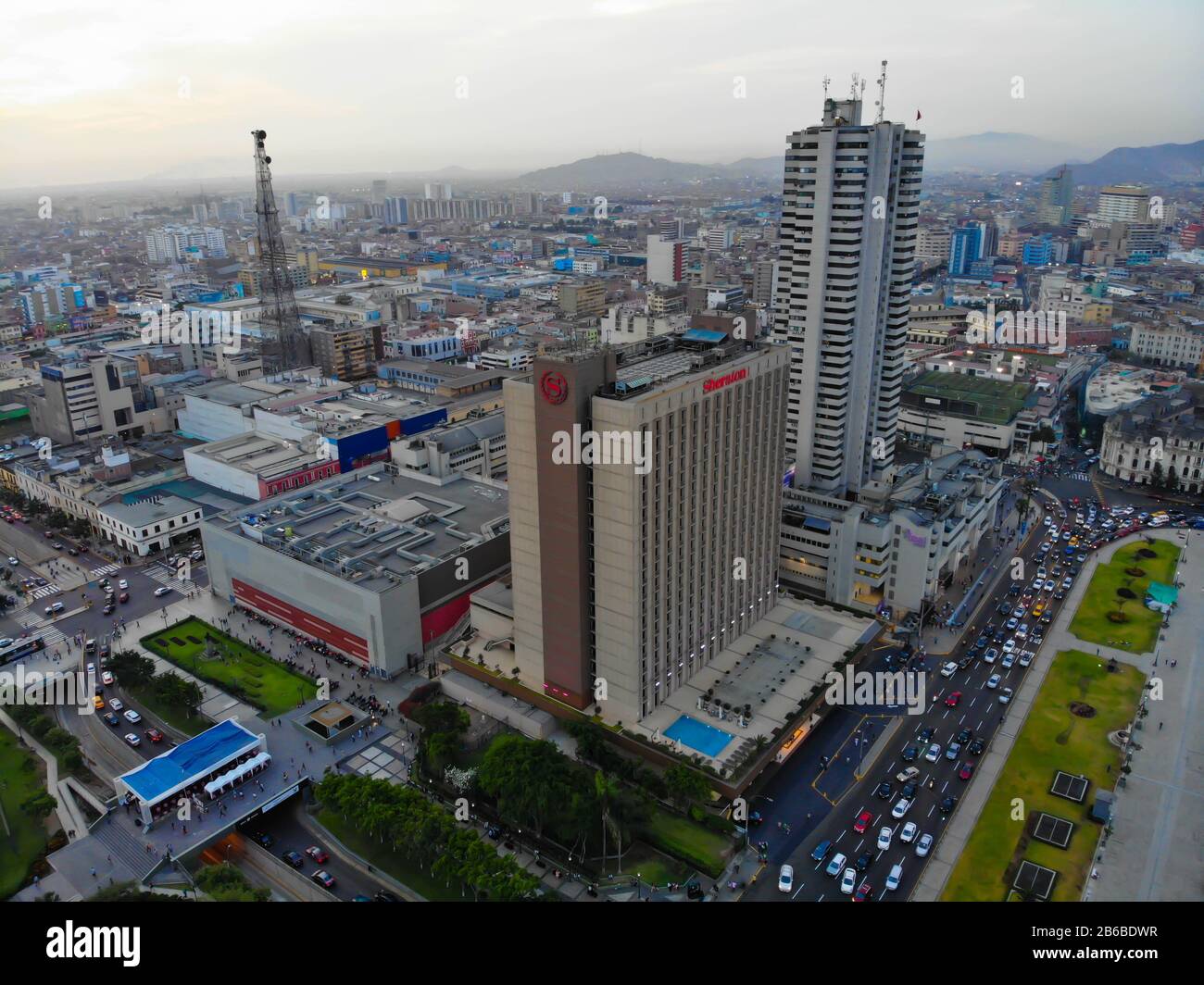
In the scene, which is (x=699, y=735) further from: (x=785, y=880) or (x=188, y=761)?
(x=188, y=761)

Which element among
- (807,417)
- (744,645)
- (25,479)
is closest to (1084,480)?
(807,417)

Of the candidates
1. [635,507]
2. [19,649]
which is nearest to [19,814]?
[19,649]

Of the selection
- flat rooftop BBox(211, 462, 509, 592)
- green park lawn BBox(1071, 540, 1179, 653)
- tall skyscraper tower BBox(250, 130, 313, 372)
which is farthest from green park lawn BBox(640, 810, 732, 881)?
tall skyscraper tower BBox(250, 130, 313, 372)

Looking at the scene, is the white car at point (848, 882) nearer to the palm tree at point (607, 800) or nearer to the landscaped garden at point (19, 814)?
the palm tree at point (607, 800)

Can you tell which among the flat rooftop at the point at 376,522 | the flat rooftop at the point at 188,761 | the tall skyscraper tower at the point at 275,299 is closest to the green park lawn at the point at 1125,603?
the flat rooftop at the point at 376,522

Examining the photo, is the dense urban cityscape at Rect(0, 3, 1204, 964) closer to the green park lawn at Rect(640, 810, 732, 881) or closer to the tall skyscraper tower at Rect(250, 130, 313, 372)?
the green park lawn at Rect(640, 810, 732, 881)

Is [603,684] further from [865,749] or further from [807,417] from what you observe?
[807,417]
